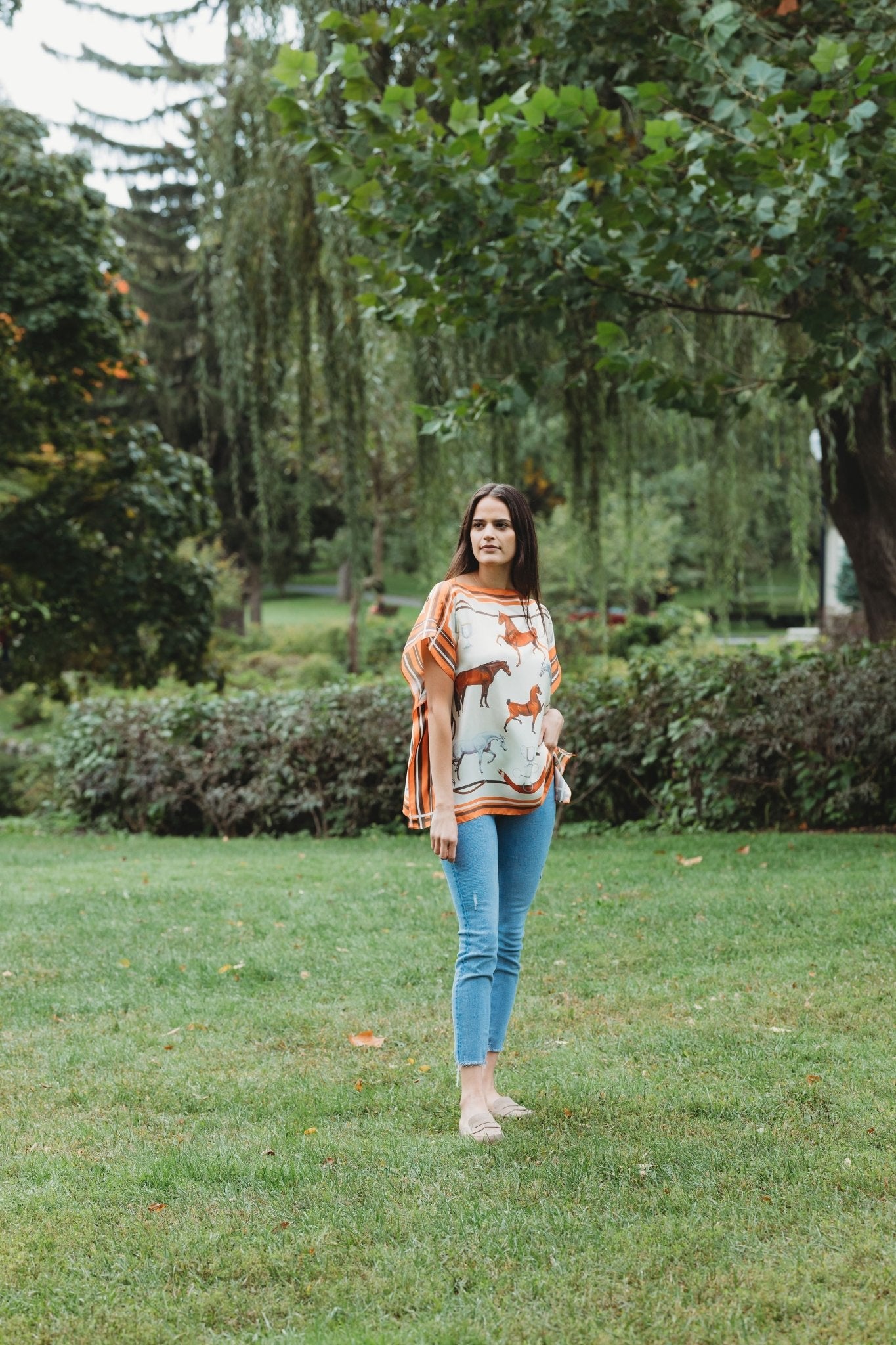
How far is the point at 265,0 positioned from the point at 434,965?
6.52m

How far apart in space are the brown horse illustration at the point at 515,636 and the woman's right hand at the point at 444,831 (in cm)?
46

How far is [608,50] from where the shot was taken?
24.3 ft

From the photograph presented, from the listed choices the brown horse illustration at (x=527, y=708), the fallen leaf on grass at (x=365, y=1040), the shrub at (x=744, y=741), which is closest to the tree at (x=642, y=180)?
the shrub at (x=744, y=741)

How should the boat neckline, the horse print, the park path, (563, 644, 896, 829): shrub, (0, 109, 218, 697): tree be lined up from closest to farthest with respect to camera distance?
1. the horse print
2. the boat neckline
3. (563, 644, 896, 829): shrub
4. (0, 109, 218, 697): tree
5. the park path

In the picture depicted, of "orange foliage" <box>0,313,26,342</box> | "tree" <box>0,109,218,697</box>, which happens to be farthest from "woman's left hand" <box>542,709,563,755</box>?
"orange foliage" <box>0,313,26,342</box>

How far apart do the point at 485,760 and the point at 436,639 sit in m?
0.36

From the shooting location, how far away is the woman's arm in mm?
3379

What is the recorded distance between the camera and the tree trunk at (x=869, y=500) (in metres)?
8.71

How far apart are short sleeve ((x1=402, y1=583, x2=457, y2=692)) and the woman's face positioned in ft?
0.59

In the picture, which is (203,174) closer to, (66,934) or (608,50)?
(608,50)

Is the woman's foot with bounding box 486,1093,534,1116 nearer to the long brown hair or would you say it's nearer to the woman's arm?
the woman's arm

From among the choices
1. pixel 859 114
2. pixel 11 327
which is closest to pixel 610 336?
pixel 859 114

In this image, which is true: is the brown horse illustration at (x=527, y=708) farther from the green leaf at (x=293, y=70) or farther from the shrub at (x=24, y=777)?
the shrub at (x=24, y=777)

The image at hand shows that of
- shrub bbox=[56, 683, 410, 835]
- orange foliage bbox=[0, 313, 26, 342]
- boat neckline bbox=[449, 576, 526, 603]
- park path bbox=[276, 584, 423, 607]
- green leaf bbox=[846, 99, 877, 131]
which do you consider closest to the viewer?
boat neckline bbox=[449, 576, 526, 603]
